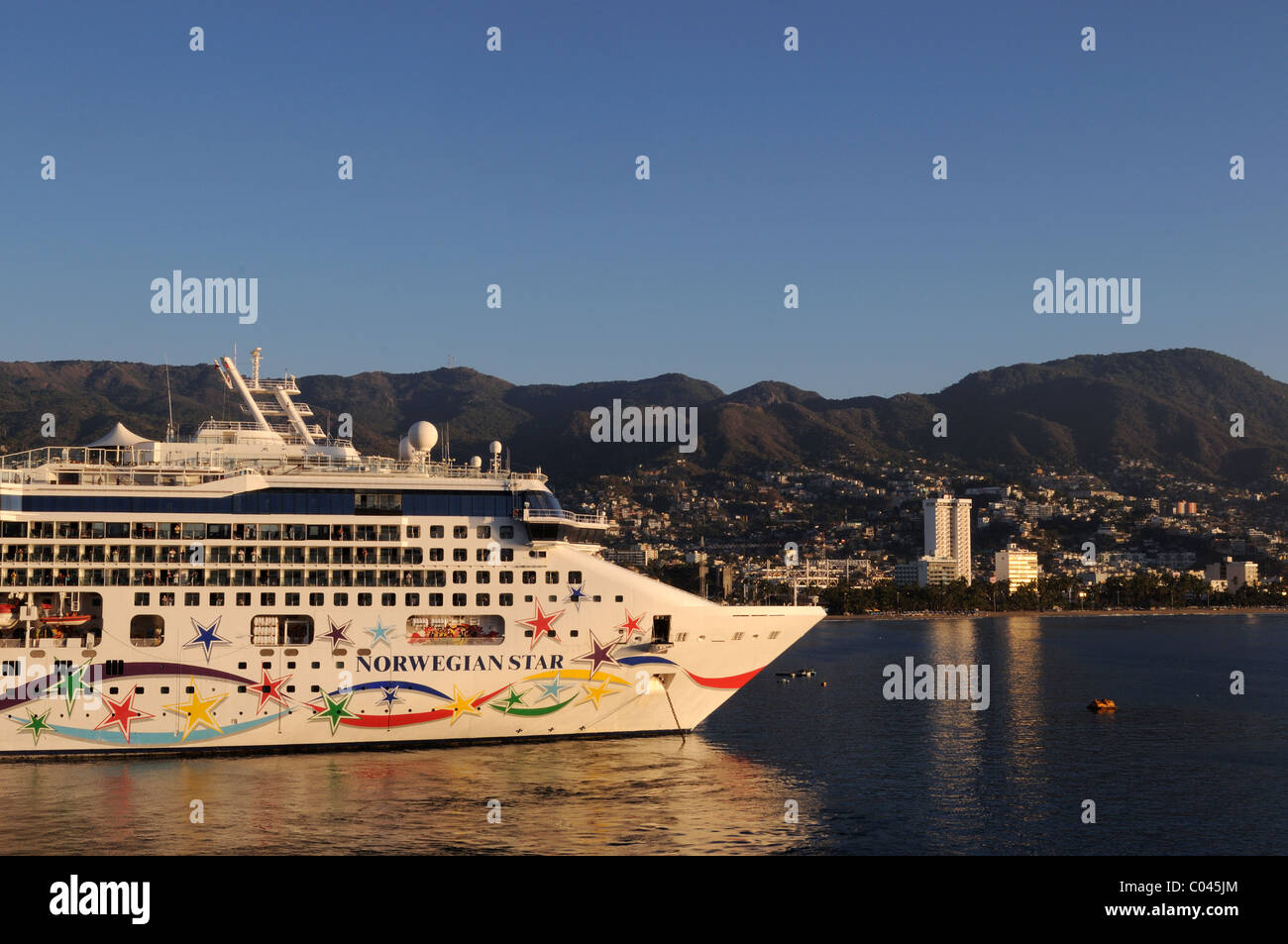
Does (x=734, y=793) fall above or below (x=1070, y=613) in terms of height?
above

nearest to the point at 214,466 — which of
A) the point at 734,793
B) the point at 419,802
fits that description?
the point at 419,802

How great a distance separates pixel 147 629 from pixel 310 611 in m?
4.69

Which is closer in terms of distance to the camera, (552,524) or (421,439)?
(552,524)

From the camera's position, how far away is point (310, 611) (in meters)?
34.8

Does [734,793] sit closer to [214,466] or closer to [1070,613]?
[214,466]

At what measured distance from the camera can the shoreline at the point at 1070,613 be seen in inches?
6570

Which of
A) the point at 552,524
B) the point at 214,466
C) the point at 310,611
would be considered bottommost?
the point at 310,611

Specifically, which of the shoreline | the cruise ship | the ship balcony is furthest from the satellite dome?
the shoreline

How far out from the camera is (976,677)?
7162 centimetres

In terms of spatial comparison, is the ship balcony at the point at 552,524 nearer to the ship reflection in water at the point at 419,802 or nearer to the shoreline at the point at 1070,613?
the ship reflection in water at the point at 419,802

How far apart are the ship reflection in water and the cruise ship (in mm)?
1136

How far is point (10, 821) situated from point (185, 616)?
25.3 feet

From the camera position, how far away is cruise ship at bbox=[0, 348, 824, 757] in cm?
3375
